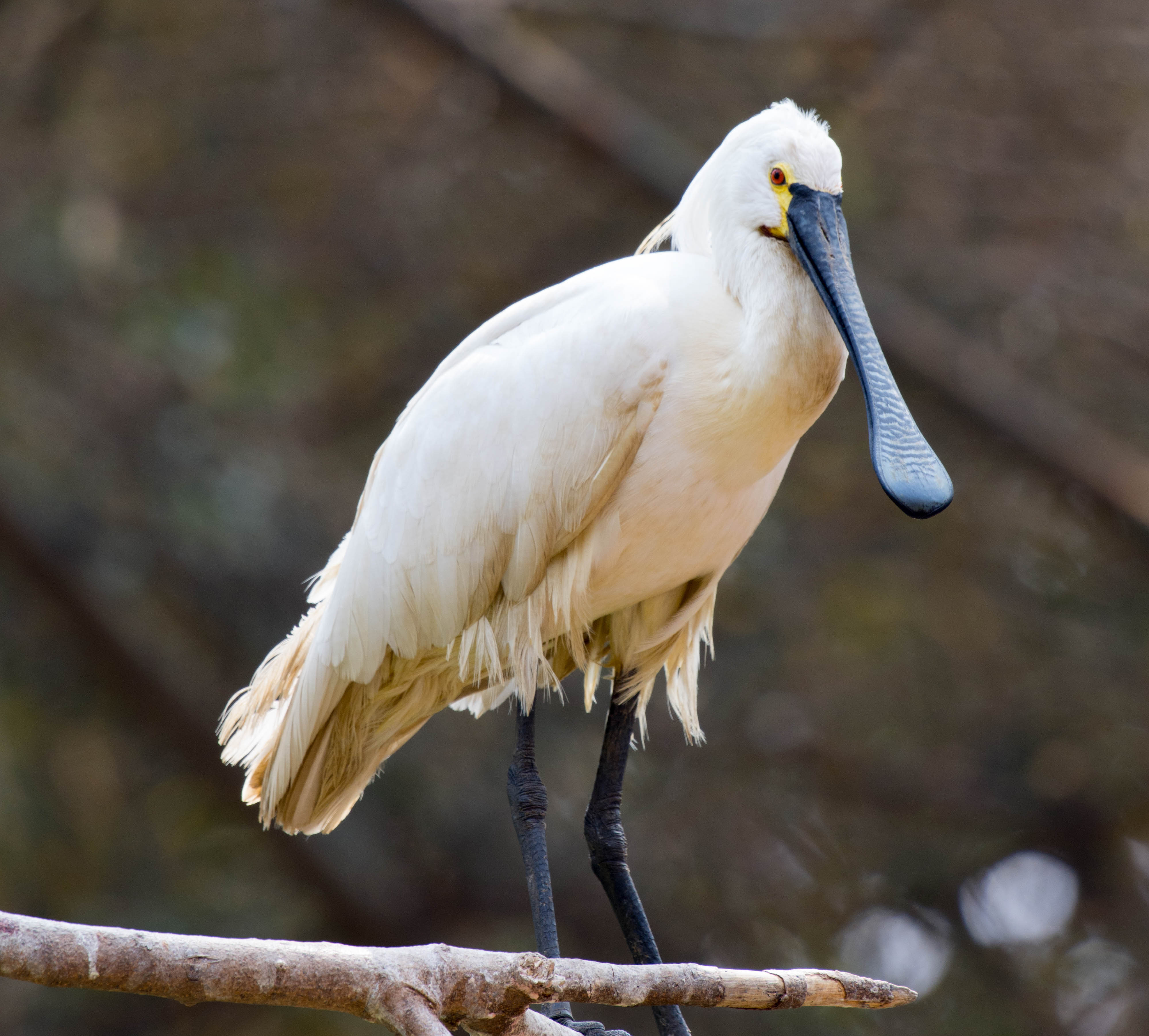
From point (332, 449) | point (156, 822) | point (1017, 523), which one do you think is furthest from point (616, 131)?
point (156, 822)

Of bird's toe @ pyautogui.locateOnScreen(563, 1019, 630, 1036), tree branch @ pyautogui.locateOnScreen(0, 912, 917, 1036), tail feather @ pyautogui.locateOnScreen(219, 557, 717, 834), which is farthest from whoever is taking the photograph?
tail feather @ pyautogui.locateOnScreen(219, 557, 717, 834)

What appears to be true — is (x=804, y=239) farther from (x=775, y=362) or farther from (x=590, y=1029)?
(x=590, y=1029)

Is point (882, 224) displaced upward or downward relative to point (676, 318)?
downward

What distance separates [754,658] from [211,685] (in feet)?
7.38

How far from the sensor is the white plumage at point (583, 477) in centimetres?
263

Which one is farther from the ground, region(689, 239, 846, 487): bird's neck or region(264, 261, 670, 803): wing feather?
region(689, 239, 846, 487): bird's neck

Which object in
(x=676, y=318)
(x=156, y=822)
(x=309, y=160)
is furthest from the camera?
(x=309, y=160)

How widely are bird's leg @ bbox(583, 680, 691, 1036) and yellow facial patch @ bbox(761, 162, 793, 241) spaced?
99 centimetres

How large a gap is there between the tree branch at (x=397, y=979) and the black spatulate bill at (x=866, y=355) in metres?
0.78

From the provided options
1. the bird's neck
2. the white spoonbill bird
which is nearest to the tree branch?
the white spoonbill bird

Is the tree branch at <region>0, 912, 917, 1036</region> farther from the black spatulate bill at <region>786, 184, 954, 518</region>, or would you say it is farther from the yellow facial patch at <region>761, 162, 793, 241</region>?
the yellow facial patch at <region>761, 162, 793, 241</region>

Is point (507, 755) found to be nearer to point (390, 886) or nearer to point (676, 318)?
point (390, 886)

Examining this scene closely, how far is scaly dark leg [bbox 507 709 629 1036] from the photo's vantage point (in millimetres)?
2732

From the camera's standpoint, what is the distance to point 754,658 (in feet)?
20.9
